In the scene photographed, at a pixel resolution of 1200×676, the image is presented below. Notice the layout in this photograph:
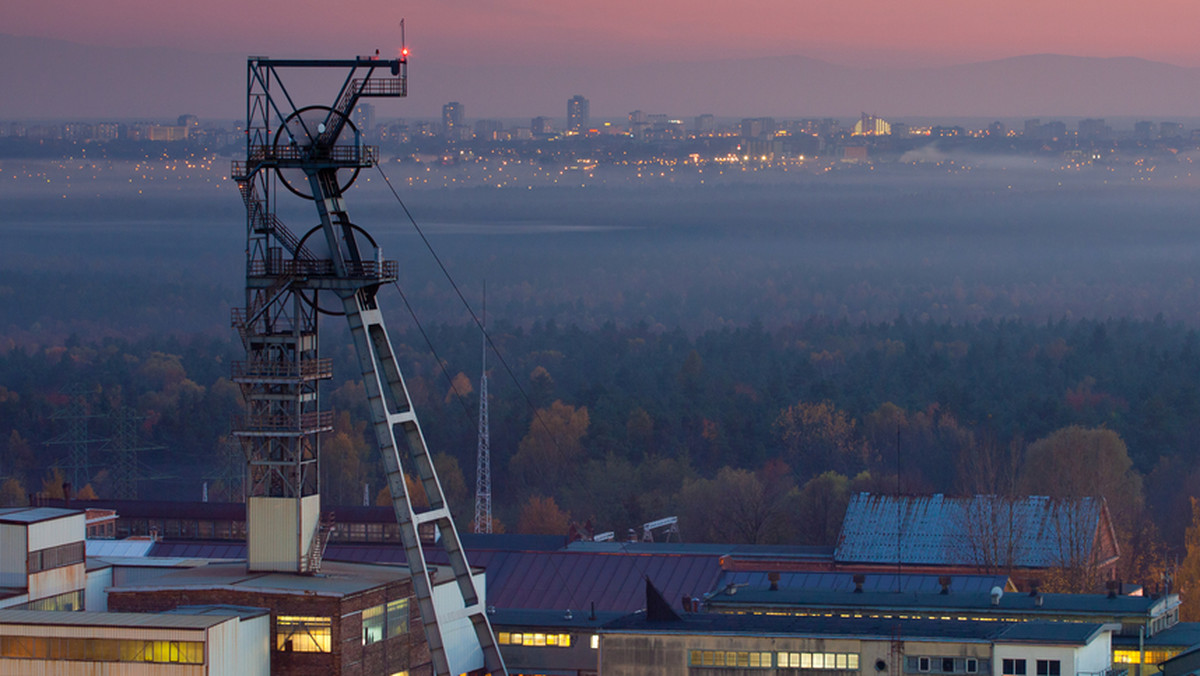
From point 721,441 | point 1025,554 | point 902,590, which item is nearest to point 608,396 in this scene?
point 721,441

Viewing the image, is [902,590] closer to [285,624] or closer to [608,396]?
[285,624]

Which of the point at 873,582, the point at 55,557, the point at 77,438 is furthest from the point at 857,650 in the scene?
the point at 77,438

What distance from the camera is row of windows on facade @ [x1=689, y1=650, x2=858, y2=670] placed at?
169 feet

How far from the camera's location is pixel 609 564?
79.6 metres

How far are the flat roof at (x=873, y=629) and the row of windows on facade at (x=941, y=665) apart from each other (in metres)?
0.60

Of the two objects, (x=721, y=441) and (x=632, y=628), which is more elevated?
(x=632, y=628)

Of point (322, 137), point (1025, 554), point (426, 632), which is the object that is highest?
point (322, 137)

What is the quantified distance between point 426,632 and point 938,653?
603 inches

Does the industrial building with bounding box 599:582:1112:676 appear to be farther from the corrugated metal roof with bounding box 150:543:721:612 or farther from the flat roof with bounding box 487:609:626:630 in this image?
the corrugated metal roof with bounding box 150:543:721:612

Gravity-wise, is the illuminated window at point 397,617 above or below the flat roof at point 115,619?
below

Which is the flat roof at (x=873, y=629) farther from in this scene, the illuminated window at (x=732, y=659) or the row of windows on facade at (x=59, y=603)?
the row of windows on facade at (x=59, y=603)

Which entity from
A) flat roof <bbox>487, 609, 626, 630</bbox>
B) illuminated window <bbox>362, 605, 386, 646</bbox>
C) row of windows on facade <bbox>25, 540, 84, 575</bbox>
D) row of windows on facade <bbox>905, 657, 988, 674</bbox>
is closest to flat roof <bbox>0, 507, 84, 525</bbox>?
row of windows on facade <bbox>25, 540, 84, 575</bbox>

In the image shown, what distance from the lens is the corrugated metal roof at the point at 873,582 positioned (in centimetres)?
7144

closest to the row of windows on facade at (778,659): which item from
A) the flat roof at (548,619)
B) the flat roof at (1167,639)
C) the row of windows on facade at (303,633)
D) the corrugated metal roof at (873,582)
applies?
the flat roof at (548,619)
